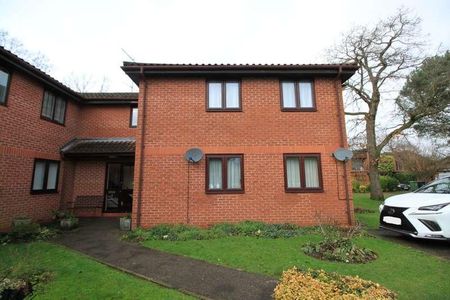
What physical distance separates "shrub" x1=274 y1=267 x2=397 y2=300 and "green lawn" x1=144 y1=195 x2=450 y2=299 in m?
0.59

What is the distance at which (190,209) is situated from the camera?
8.50 m

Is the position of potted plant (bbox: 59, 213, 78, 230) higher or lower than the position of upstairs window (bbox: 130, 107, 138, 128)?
lower

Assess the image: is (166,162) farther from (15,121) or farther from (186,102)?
(15,121)

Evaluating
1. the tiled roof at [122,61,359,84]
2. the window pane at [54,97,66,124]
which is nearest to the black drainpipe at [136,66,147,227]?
the tiled roof at [122,61,359,84]

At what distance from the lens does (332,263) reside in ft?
A: 17.5

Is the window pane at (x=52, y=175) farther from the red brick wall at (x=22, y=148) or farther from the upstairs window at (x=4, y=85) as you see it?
the upstairs window at (x=4, y=85)

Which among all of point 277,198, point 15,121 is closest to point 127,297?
point 277,198

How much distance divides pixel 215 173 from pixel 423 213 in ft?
19.9

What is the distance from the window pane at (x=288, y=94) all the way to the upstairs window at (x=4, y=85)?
9.94 meters

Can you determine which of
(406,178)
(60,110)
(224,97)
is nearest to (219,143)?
(224,97)

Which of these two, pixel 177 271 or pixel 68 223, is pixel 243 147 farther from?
pixel 68 223

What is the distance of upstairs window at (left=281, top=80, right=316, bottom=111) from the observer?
9.24 meters

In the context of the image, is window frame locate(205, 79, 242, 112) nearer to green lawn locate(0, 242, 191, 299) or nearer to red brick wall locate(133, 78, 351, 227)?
red brick wall locate(133, 78, 351, 227)

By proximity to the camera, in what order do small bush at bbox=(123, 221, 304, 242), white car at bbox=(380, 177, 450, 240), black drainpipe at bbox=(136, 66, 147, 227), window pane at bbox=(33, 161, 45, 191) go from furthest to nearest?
1. window pane at bbox=(33, 161, 45, 191)
2. black drainpipe at bbox=(136, 66, 147, 227)
3. small bush at bbox=(123, 221, 304, 242)
4. white car at bbox=(380, 177, 450, 240)
